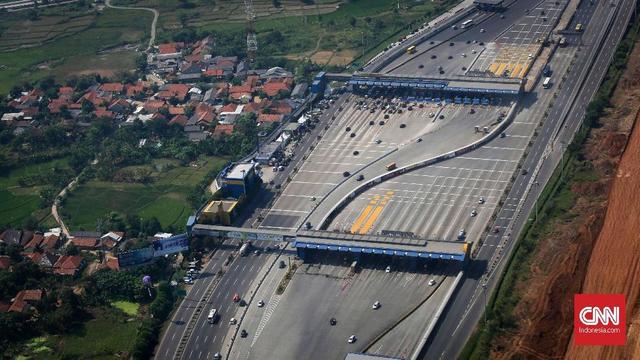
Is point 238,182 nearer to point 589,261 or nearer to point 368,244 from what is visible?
point 368,244

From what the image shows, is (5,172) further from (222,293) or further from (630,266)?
(630,266)

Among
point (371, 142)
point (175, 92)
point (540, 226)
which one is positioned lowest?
point (175, 92)

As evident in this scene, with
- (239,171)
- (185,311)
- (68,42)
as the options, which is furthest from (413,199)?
(68,42)

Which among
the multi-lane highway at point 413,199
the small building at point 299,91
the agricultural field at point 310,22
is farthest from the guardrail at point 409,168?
the agricultural field at point 310,22

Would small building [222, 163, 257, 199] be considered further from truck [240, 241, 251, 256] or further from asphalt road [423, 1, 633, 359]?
asphalt road [423, 1, 633, 359]

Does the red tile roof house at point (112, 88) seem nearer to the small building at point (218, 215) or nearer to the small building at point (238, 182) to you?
the small building at point (238, 182)

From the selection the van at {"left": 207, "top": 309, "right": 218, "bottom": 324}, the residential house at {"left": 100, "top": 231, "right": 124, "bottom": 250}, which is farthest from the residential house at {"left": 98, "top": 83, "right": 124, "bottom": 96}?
the van at {"left": 207, "top": 309, "right": 218, "bottom": 324}
